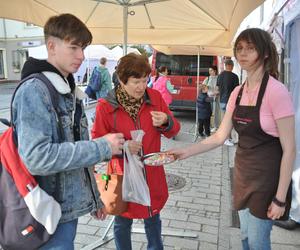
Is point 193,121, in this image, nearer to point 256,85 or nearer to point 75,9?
point 75,9

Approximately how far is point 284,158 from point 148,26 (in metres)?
3.21

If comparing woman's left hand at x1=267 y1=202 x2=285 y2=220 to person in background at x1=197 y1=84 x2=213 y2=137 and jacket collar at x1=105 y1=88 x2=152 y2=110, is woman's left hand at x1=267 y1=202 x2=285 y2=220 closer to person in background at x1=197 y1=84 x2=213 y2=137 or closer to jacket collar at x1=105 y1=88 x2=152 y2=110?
jacket collar at x1=105 y1=88 x2=152 y2=110

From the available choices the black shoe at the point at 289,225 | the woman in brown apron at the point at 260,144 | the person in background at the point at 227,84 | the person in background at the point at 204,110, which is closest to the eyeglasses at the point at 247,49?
the woman in brown apron at the point at 260,144

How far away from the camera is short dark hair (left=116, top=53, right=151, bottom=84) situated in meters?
2.38

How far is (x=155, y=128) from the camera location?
2518 mm

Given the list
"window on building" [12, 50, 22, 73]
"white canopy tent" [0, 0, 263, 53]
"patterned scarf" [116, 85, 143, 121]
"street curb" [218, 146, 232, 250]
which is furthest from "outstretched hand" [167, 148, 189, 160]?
"window on building" [12, 50, 22, 73]

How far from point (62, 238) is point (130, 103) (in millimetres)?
1117

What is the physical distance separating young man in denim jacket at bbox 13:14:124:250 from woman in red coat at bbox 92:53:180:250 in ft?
2.04

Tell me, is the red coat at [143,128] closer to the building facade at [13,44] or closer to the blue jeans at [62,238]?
the blue jeans at [62,238]

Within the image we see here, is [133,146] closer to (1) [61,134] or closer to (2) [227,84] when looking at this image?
(1) [61,134]

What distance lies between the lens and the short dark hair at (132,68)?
2385 millimetres

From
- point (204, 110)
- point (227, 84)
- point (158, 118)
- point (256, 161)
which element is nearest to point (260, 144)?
point (256, 161)

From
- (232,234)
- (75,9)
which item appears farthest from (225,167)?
(75,9)

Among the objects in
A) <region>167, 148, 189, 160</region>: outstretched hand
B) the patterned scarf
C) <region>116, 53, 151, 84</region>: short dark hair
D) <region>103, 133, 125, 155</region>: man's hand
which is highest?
<region>116, 53, 151, 84</region>: short dark hair
